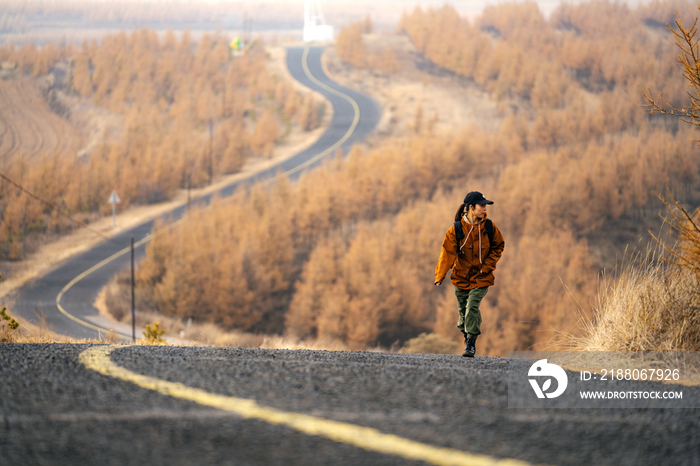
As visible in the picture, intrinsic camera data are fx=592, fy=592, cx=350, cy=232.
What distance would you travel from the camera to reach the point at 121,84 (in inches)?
3374

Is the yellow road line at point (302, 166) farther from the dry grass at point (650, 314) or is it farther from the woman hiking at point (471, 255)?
the dry grass at point (650, 314)

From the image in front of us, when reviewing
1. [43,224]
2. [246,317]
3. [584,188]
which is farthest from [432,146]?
[43,224]

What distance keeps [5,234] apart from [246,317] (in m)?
25.6

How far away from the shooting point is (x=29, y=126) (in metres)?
76.1

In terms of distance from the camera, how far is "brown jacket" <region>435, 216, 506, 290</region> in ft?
19.1

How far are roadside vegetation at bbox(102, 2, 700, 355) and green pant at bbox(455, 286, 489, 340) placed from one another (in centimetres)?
1830

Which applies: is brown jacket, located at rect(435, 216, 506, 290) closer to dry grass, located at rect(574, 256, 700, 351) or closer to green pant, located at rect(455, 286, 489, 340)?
Result: green pant, located at rect(455, 286, 489, 340)

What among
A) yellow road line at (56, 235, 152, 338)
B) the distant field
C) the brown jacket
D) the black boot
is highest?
the distant field

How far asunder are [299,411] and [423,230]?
37567 mm

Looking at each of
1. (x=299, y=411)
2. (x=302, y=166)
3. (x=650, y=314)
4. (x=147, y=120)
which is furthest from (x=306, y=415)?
(x=147, y=120)

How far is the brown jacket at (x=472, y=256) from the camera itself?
19.1ft

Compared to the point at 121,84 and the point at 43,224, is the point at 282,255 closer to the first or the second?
the point at 43,224

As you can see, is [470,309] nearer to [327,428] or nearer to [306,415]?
[306,415]

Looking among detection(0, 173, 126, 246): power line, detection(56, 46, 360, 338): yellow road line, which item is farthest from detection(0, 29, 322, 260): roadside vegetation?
detection(56, 46, 360, 338): yellow road line
